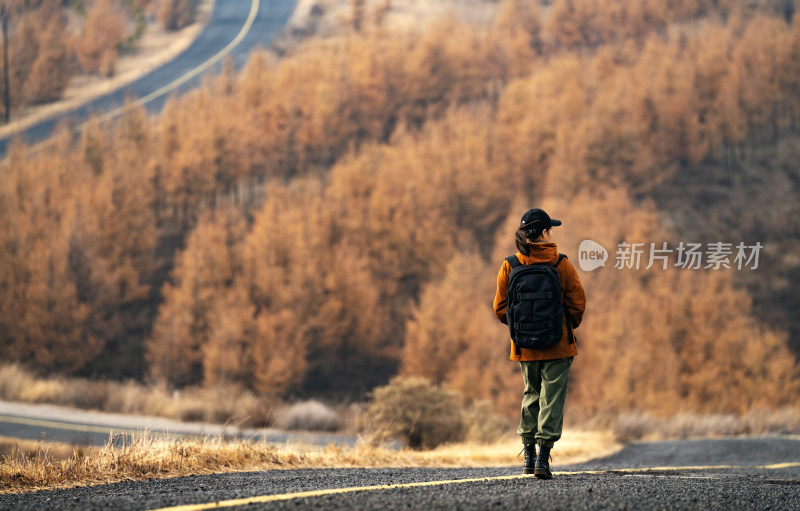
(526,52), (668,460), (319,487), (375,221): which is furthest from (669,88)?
(319,487)

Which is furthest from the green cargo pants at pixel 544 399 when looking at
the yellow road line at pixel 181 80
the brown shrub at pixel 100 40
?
the brown shrub at pixel 100 40

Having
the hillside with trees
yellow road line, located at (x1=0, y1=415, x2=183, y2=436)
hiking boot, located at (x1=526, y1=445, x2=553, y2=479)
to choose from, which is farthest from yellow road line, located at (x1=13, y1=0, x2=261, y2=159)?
hiking boot, located at (x1=526, y1=445, x2=553, y2=479)

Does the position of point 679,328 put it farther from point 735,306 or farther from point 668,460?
point 668,460

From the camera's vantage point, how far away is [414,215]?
48.8 m

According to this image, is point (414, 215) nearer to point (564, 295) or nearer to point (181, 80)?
point (181, 80)

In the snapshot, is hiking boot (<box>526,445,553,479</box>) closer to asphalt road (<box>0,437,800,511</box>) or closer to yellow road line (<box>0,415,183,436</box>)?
asphalt road (<box>0,437,800,511</box>)

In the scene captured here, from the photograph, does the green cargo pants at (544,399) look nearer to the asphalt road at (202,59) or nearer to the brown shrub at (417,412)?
the brown shrub at (417,412)

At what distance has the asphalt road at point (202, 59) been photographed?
184ft

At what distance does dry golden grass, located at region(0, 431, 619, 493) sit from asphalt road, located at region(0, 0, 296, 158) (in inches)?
2005

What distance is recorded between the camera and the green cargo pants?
5.13 m

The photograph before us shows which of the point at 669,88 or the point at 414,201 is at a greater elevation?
the point at 669,88

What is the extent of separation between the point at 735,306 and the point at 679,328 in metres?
3.85

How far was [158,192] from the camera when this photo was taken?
51094mm

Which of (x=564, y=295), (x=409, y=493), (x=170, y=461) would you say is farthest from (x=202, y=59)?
(x=409, y=493)
